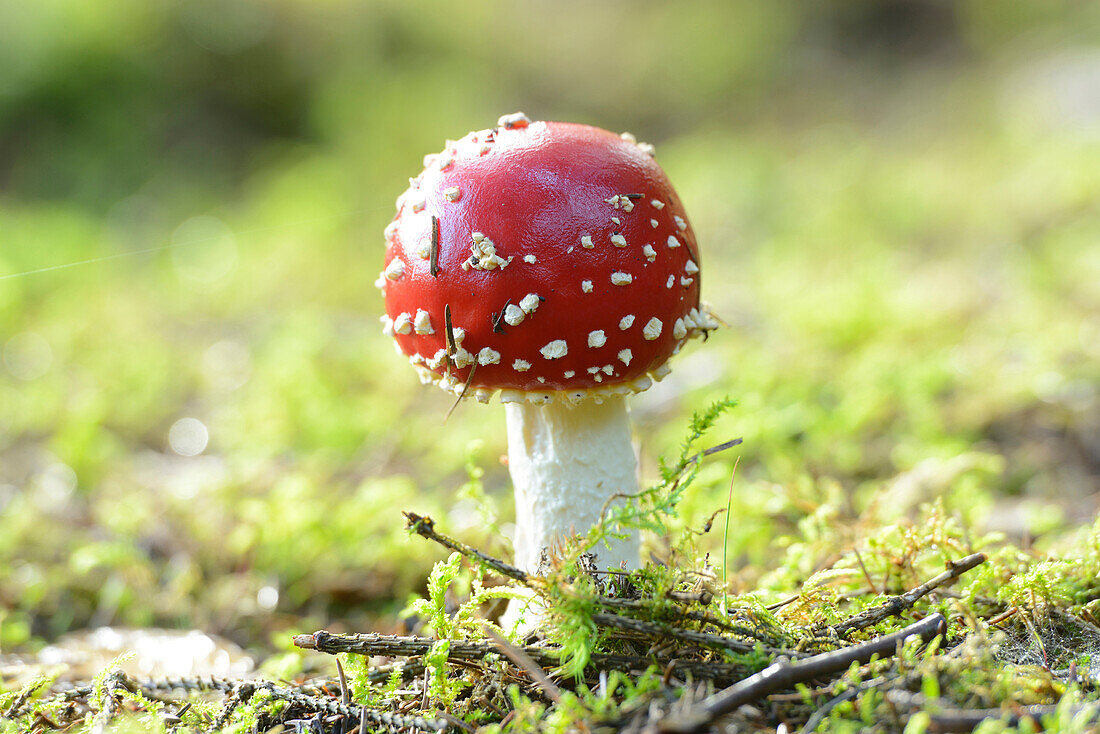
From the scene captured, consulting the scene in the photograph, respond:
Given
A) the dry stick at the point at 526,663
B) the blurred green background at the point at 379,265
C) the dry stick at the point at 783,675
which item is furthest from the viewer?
the blurred green background at the point at 379,265

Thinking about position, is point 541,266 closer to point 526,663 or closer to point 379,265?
point 526,663

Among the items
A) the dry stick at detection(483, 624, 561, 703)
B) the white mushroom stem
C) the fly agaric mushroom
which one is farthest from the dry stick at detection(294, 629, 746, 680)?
the white mushroom stem

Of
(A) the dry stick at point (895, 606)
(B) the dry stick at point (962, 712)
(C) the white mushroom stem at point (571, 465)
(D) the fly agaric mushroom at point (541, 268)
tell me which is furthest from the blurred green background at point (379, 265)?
(B) the dry stick at point (962, 712)

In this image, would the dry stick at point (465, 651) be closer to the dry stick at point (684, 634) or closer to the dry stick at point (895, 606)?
the dry stick at point (684, 634)

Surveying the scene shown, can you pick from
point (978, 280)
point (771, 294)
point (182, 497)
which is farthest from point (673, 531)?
point (978, 280)

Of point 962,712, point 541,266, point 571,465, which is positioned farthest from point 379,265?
point 962,712

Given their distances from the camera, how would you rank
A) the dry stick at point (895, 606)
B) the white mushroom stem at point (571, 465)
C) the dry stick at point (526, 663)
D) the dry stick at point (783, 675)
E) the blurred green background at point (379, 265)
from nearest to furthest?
1. the dry stick at point (783, 675)
2. the dry stick at point (526, 663)
3. the dry stick at point (895, 606)
4. the white mushroom stem at point (571, 465)
5. the blurred green background at point (379, 265)
